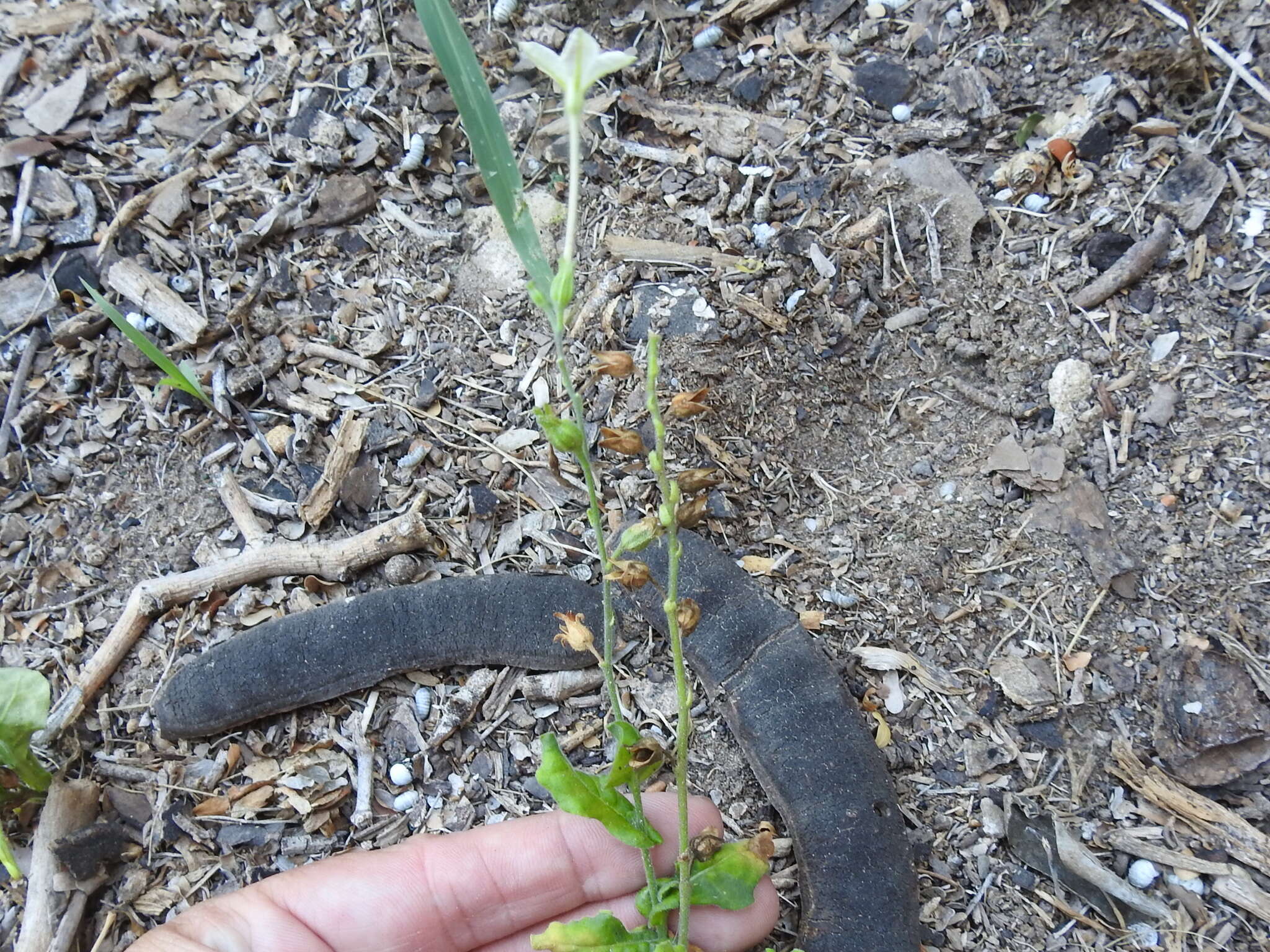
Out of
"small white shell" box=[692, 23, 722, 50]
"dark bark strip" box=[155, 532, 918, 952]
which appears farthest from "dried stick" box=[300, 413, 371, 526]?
"small white shell" box=[692, 23, 722, 50]

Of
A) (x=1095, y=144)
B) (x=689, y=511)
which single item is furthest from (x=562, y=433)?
(x=1095, y=144)

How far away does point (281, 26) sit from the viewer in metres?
3.19

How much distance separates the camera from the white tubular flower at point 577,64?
1.24 m

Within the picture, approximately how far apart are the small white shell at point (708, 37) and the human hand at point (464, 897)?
2.42 metres

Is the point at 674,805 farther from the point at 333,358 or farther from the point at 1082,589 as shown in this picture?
the point at 333,358

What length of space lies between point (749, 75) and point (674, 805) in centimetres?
233

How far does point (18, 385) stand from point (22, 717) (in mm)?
1150

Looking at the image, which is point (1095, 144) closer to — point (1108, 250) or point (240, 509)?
point (1108, 250)

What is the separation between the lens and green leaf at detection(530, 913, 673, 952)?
6.27 ft

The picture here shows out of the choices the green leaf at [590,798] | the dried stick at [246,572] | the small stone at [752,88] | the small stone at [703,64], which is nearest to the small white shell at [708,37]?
the small stone at [703,64]

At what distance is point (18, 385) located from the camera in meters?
2.89

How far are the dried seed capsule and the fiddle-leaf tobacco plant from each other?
1261 mm

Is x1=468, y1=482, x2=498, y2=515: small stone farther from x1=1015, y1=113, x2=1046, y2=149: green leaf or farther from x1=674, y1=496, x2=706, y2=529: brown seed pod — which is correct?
x1=1015, y1=113, x2=1046, y2=149: green leaf

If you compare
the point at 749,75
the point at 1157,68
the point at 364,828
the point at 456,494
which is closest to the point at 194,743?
the point at 364,828
